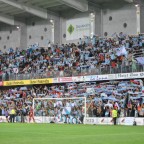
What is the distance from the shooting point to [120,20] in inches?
Answer: 1977

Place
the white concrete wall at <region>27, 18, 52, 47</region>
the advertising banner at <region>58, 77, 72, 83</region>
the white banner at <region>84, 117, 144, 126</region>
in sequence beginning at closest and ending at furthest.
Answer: the white banner at <region>84, 117, 144, 126</region> < the advertising banner at <region>58, 77, 72, 83</region> < the white concrete wall at <region>27, 18, 52, 47</region>

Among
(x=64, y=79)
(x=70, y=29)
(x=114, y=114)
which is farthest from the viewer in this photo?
(x=70, y=29)

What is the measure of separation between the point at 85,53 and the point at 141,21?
7364 mm

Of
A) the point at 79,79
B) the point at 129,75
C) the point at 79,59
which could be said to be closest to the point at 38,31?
the point at 79,59

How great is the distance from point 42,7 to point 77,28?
5523 mm

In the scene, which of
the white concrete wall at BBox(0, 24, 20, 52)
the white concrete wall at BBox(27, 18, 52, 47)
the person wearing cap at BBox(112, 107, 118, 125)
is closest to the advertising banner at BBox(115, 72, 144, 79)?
the person wearing cap at BBox(112, 107, 118, 125)

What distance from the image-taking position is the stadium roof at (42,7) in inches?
1983

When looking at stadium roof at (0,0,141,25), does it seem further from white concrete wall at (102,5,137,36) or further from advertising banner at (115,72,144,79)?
advertising banner at (115,72,144,79)

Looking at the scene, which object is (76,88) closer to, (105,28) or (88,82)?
(88,82)

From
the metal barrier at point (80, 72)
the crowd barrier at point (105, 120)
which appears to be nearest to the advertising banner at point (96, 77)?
the metal barrier at point (80, 72)

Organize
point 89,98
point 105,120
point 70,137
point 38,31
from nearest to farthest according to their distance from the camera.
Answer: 1. point 70,137
2. point 105,120
3. point 89,98
4. point 38,31

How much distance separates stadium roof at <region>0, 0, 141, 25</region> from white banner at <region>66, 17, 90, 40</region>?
148cm

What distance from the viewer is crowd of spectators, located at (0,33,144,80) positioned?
3962cm

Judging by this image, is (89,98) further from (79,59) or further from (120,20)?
(120,20)
